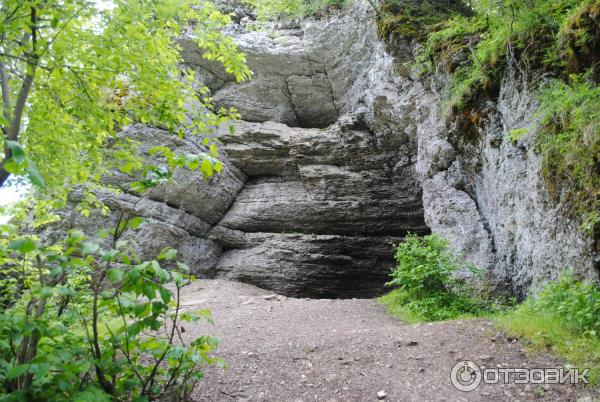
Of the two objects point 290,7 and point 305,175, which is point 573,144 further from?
point 290,7

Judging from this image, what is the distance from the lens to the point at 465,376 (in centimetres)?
389

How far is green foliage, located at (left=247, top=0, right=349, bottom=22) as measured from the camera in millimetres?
13742

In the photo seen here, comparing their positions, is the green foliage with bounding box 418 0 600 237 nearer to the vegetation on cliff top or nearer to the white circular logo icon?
the vegetation on cliff top

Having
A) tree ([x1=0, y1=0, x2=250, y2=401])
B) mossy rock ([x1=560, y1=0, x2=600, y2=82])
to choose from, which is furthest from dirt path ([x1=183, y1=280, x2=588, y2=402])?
mossy rock ([x1=560, y1=0, x2=600, y2=82])

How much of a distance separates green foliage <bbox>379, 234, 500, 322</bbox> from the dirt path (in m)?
1.55

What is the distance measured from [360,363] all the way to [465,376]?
1.14m

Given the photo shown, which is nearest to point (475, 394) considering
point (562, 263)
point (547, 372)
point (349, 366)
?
point (547, 372)

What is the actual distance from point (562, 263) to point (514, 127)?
97.4 inches

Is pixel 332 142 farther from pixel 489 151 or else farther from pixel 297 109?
pixel 489 151

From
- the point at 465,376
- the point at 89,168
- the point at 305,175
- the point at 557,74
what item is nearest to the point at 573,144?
the point at 557,74

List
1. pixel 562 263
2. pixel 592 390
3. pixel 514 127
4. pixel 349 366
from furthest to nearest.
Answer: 1. pixel 514 127
2. pixel 562 263
3. pixel 349 366
4. pixel 592 390

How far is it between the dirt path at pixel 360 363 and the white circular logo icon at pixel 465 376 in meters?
0.06

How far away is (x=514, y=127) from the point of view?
6402 mm

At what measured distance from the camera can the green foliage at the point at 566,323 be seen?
367 centimetres
